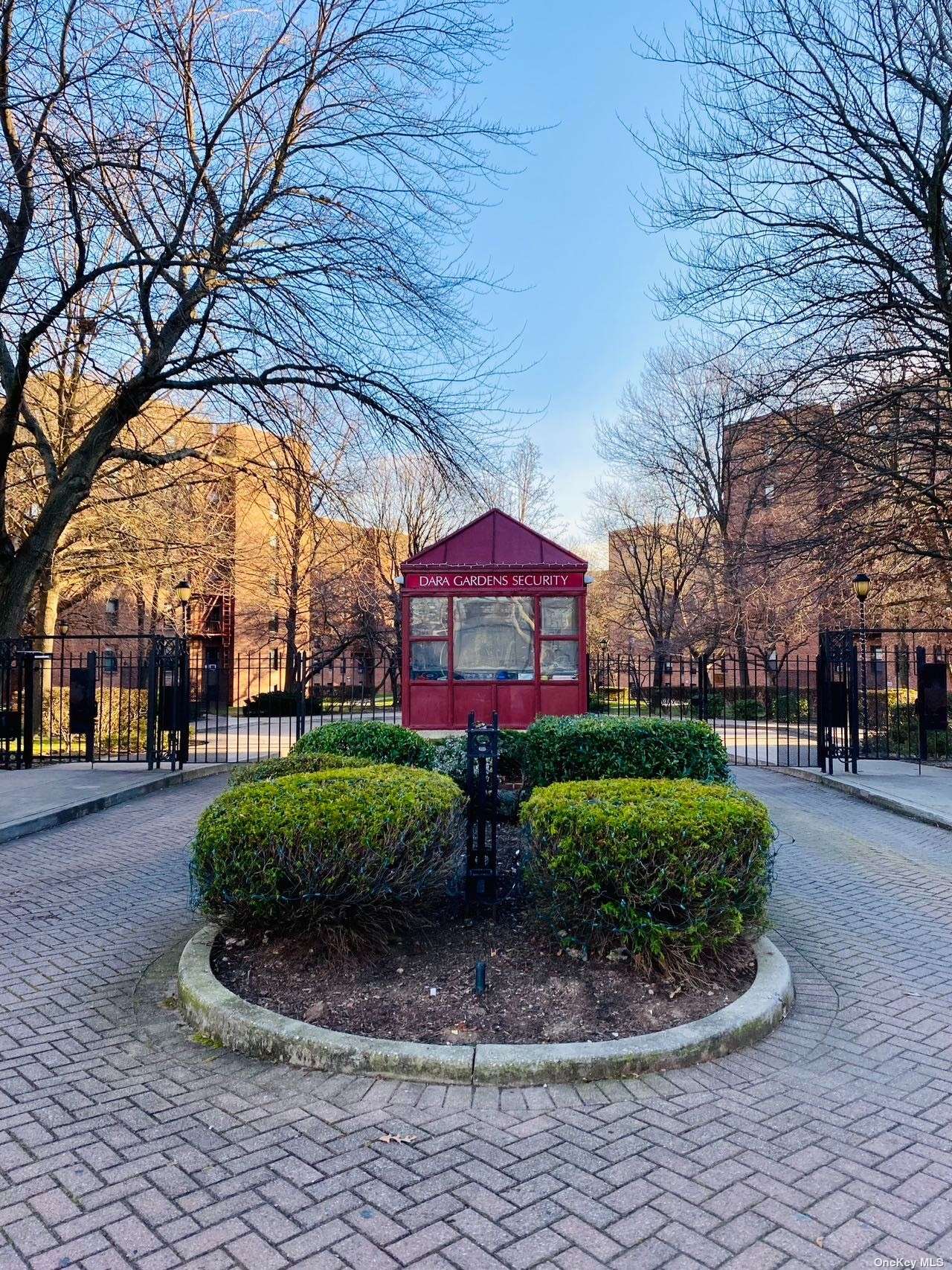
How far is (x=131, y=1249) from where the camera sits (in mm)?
2271

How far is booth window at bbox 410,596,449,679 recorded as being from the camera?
14.6 meters

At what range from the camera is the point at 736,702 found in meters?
23.9

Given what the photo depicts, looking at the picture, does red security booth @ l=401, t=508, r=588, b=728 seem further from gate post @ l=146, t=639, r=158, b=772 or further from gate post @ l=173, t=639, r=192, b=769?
gate post @ l=146, t=639, r=158, b=772

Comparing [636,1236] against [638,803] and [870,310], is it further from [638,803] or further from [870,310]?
[870,310]

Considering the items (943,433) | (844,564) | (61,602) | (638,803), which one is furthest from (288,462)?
(61,602)

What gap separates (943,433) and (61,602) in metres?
23.4

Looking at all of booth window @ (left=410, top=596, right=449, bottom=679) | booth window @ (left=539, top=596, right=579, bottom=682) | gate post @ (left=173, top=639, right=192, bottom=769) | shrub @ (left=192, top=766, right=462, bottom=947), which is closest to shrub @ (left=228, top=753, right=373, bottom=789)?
shrub @ (left=192, top=766, right=462, bottom=947)

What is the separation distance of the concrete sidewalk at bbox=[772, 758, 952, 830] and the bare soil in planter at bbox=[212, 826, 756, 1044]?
249 inches

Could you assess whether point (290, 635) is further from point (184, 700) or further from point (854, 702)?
point (854, 702)

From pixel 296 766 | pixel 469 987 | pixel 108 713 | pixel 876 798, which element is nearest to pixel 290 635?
pixel 108 713

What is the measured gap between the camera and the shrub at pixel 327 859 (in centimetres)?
400

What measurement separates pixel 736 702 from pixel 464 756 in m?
18.0

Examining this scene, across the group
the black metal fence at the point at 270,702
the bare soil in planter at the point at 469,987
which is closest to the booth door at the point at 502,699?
the black metal fence at the point at 270,702

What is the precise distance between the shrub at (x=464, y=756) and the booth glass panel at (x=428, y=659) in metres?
6.03
